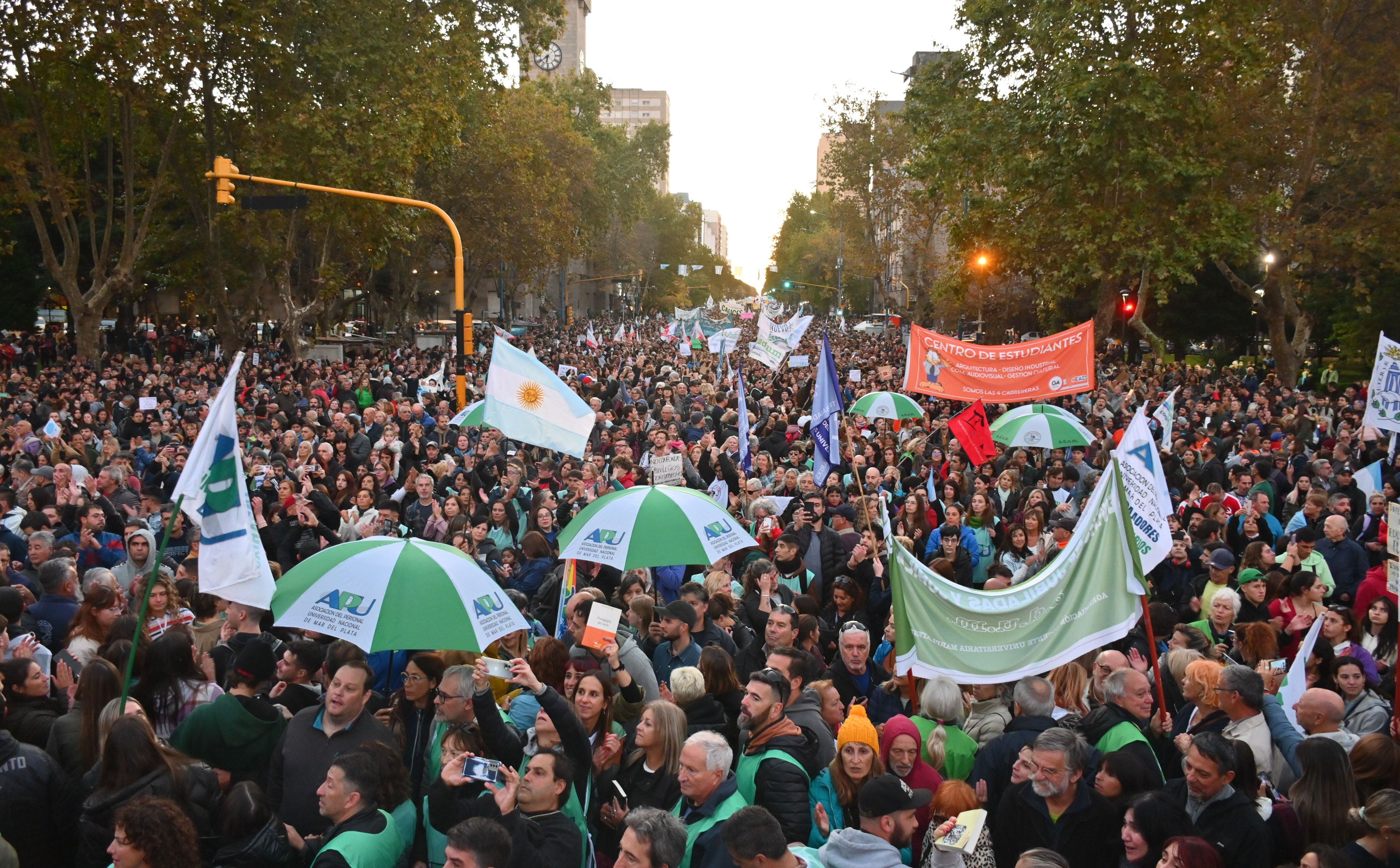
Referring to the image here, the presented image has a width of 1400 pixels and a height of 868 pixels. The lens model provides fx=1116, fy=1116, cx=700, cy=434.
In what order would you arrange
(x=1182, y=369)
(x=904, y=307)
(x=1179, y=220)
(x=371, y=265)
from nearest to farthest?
(x=1179, y=220) → (x=1182, y=369) → (x=371, y=265) → (x=904, y=307)

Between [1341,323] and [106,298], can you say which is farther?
[1341,323]

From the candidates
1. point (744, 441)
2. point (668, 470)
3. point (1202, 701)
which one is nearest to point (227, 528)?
point (1202, 701)

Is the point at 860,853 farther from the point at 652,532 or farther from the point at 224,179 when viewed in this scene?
the point at 224,179

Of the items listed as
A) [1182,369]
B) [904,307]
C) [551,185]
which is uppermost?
[551,185]

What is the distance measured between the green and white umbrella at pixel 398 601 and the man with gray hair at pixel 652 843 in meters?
1.50

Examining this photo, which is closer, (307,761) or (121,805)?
(121,805)

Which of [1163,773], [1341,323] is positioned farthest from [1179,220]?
[1163,773]

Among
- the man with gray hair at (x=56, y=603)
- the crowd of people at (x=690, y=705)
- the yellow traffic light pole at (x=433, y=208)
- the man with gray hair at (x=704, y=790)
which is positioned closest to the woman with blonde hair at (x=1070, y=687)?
the crowd of people at (x=690, y=705)

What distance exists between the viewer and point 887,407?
15742mm

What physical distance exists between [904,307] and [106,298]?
169 feet

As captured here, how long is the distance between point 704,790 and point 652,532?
2.97 meters

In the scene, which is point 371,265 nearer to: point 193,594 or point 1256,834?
point 193,594

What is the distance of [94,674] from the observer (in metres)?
4.64

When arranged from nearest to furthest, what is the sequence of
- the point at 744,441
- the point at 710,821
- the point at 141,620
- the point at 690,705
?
the point at 710,821, the point at 141,620, the point at 690,705, the point at 744,441
